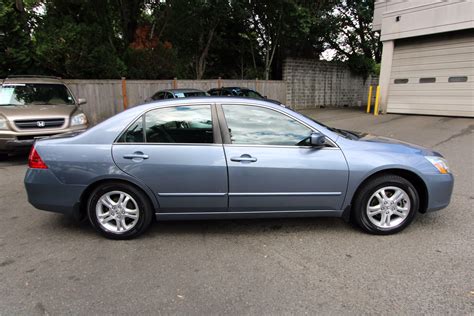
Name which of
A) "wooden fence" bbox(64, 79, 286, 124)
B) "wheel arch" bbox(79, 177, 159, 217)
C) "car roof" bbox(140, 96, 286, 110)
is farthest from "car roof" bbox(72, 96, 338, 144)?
"wooden fence" bbox(64, 79, 286, 124)

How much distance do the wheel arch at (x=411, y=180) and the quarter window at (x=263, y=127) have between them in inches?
30.5

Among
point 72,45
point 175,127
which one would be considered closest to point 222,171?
point 175,127

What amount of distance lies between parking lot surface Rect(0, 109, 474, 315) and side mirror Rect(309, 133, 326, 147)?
1035mm

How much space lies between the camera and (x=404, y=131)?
11320 mm

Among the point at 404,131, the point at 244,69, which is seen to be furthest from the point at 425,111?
the point at 244,69

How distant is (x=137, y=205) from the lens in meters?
3.57

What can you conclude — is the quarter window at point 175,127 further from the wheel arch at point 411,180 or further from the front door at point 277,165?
the wheel arch at point 411,180

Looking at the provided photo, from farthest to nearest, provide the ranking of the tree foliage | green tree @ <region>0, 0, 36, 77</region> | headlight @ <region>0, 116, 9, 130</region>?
the tree foliage, green tree @ <region>0, 0, 36, 77</region>, headlight @ <region>0, 116, 9, 130</region>

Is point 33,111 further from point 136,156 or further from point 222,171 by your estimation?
point 222,171

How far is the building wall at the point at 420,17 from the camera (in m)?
13.2

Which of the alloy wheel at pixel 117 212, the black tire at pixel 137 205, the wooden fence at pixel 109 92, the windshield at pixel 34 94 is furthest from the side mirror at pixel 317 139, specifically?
the wooden fence at pixel 109 92

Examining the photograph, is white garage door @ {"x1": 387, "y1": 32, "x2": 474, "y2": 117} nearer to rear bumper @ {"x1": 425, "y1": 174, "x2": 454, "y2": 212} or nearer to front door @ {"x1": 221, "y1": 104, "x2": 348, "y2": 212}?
rear bumper @ {"x1": 425, "y1": 174, "x2": 454, "y2": 212}

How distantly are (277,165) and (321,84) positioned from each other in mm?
20311

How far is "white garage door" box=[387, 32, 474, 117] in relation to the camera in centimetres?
1378
